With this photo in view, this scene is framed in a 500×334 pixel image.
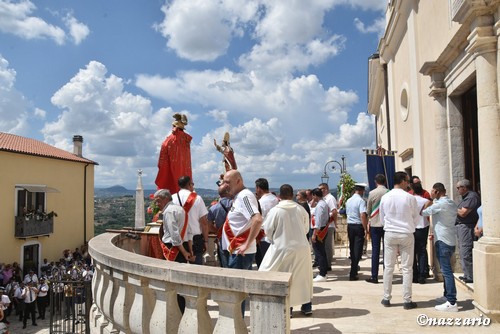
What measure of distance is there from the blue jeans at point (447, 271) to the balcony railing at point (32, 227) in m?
27.6

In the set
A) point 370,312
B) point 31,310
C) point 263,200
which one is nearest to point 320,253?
point 263,200

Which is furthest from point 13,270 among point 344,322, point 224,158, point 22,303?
point 344,322

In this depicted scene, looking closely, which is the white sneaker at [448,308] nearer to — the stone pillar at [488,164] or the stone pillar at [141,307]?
the stone pillar at [488,164]

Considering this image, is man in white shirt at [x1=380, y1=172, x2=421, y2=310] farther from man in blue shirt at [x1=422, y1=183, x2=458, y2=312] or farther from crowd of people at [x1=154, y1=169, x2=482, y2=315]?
man in blue shirt at [x1=422, y1=183, x2=458, y2=312]

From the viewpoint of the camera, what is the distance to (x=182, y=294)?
366cm

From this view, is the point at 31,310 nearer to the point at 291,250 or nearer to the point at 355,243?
the point at 355,243

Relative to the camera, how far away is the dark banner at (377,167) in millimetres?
12852

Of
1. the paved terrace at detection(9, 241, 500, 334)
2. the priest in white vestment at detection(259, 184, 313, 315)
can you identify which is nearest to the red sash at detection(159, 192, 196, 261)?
the paved terrace at detection(9, 241, 500, 334)

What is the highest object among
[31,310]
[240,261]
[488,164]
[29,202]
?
[488,164]

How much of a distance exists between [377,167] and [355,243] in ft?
17.5

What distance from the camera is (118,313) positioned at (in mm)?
4387

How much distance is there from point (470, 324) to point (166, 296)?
3804mm

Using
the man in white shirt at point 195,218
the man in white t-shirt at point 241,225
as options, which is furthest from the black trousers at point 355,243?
the man in white t-shirt at point 241,225

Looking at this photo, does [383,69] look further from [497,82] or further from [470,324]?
[470,324]
